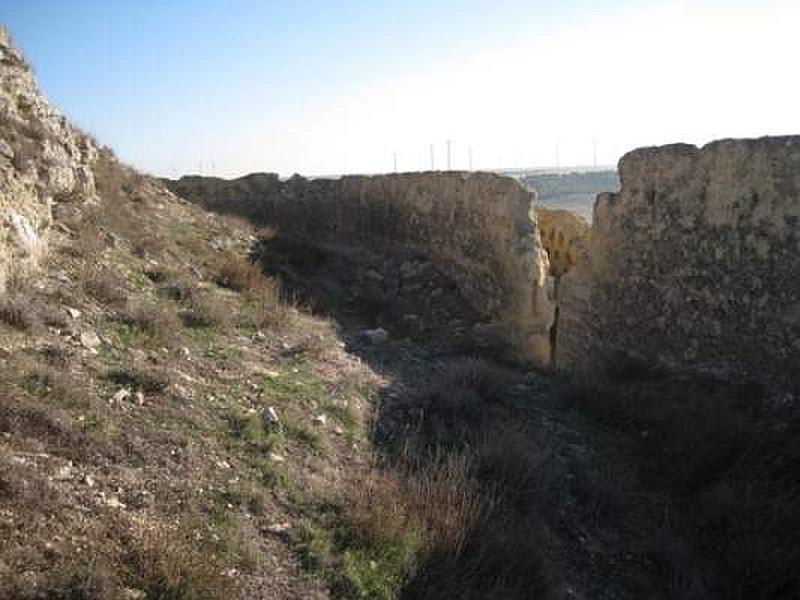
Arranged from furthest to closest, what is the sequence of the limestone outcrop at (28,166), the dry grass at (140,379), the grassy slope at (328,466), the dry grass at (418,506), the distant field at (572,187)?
the distant field at (572,187)
the limestone outcrop at (28,166)
the dry grass at (140,379)
the dry grass at (418,506)
the grassy slope at (328,466)

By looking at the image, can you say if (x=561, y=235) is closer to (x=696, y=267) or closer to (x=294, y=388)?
(x=696, y=267)

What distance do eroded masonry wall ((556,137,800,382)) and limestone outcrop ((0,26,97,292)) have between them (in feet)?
18.8

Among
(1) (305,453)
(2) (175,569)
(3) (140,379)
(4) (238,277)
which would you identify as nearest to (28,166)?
(4) (238,277)

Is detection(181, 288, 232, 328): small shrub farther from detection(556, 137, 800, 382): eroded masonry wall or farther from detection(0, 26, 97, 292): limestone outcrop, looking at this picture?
detection(556, 137, 800, 382): eroded masonry wall

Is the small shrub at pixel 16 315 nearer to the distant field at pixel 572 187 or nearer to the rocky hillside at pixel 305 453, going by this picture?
the rocky hillside at pixel 305 453

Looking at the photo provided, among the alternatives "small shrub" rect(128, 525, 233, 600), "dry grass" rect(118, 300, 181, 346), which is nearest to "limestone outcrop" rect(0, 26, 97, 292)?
"dry grass" rect(118, 300, 181, 346)

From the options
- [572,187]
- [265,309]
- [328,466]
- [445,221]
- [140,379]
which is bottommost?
[328,466]

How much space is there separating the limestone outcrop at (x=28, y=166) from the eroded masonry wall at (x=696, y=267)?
225 inches

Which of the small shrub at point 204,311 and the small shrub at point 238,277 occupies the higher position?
the small shrub at point 238,277

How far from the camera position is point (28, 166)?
609 centimetres

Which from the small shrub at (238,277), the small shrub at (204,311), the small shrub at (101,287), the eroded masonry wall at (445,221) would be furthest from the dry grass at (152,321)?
the eroded masonry wall at (445,221)

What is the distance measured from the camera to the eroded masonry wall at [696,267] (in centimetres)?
588

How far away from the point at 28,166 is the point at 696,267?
20.8ft

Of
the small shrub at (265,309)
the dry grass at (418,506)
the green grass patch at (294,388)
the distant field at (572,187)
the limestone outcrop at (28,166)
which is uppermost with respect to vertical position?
the distant field at (572,187)
